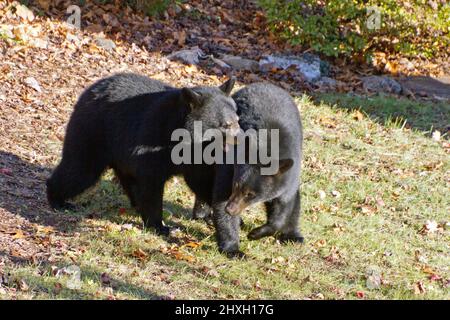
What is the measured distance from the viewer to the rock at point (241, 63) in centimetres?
1273

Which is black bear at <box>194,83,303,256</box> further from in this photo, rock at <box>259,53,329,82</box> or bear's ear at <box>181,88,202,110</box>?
rock at <box>259,53,329,82</box>

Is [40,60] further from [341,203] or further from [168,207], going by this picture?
[341,203]

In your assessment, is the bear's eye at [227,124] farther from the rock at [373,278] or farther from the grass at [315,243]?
the rock at [373,278]

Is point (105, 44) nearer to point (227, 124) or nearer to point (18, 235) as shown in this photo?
point (227, 124)

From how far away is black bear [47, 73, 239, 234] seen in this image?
7.00m

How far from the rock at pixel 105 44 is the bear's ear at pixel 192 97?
5.23m

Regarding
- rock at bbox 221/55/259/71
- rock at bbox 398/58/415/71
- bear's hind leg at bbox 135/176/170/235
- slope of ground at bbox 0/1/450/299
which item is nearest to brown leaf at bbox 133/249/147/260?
slope of ground at bbox 0/1/450/299

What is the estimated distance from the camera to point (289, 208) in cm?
699

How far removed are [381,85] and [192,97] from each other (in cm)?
671

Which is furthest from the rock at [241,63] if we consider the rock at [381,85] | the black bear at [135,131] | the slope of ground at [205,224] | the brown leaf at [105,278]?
the brown leaf at [105,278]

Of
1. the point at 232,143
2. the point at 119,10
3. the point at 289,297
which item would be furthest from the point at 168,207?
the point at 119,10

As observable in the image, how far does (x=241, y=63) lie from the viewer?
1280 centimetres

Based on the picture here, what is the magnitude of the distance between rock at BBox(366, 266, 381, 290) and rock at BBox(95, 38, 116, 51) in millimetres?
6436
